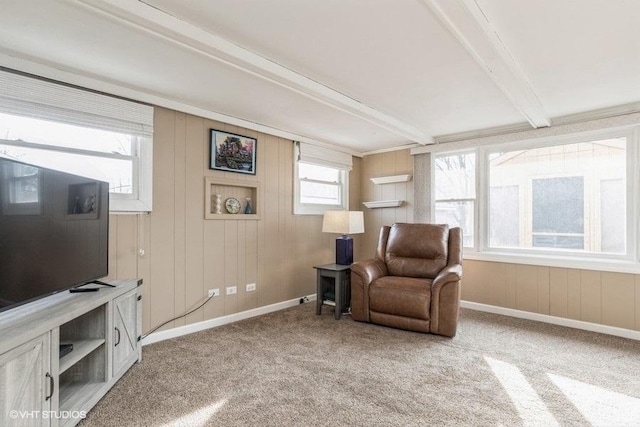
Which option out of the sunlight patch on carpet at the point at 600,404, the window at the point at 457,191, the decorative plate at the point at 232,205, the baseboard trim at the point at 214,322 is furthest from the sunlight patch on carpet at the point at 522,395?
the decorative plate at the point at 232,205

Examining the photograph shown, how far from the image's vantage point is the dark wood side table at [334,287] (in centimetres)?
359

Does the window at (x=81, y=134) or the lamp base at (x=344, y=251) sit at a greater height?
the window at (x=81, y=134)

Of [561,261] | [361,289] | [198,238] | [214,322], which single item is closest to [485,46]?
[361,289]

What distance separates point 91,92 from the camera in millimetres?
2553

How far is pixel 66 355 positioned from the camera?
1.79 m

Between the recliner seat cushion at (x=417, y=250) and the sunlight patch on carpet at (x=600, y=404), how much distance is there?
155 centimetres

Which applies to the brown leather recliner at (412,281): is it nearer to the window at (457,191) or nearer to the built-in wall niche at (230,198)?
the window at (457,191)

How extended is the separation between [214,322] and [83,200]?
1.75 meters

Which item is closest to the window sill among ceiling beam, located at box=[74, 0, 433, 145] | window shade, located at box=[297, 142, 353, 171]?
window shade, located at box=[297, 142, 353, 171]

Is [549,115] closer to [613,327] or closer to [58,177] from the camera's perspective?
[613,327]

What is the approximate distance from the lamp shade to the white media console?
2.15 metres

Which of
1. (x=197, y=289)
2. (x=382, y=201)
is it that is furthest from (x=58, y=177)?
(x=382, y=201)

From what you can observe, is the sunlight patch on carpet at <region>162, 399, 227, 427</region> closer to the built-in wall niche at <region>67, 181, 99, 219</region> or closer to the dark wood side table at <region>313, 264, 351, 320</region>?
the built-in wall niche at <region>67, 181, 99, 219</region>

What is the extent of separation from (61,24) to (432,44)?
2172mm
